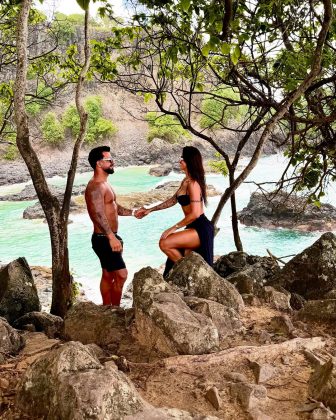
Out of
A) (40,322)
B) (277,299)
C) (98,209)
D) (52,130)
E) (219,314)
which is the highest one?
(52,130)

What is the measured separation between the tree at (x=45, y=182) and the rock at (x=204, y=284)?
1.80 metres

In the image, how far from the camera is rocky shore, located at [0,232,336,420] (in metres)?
2.11

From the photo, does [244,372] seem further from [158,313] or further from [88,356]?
[88,356]

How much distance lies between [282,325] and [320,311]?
0.40 metres

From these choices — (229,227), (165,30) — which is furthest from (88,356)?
(229,227)

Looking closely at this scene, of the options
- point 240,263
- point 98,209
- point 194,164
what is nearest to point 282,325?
point 194,164

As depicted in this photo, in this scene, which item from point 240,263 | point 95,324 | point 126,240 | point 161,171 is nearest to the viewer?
point 95,324

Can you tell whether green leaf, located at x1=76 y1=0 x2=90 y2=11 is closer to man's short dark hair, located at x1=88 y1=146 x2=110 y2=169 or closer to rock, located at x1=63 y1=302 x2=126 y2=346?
rock, located at x1=63 y1=302 x2=126 y2=346

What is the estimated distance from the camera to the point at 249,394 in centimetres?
241

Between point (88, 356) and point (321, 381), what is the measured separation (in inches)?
49.0

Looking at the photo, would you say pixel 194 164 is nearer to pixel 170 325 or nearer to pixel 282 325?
pixel 282 325

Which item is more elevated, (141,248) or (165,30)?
(165,30)

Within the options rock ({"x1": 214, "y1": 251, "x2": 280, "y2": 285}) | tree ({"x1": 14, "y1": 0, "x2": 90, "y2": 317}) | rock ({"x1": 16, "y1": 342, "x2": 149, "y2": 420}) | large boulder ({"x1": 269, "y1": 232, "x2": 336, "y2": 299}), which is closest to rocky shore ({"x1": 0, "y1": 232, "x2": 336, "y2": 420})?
rock ({"x1": 16, "y1": 342, "x2": 149, "y2": 420})

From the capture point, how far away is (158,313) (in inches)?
119
